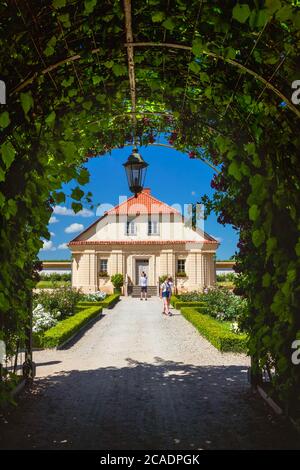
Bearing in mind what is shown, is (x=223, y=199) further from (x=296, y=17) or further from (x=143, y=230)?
(x=143, y=230)

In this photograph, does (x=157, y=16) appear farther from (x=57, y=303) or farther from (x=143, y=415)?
(x=57, y=303)

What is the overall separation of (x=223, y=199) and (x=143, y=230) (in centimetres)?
3083

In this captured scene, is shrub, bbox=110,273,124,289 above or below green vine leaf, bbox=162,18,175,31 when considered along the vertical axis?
below

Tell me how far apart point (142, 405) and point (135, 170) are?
3.76m

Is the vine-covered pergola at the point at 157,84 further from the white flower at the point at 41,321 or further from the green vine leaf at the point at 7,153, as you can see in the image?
the white flower at the point at 41,321

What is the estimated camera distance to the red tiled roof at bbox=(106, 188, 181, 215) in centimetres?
3806

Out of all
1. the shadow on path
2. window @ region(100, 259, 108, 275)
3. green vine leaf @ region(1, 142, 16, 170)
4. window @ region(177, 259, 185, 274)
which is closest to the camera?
green vine leaf @ region(1, 142, 16, 170)

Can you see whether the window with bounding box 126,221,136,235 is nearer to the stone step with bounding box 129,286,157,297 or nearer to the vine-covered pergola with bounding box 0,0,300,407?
the stone step with bounding box 129,286,157,297

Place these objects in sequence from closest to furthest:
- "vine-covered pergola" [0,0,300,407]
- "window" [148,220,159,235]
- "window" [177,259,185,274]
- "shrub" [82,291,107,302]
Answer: "vine-covered pergola" [0,0,300,407], "shrub" [82,291,107,302], "window" [177,259,185,274], "window" [148,220,159,235]

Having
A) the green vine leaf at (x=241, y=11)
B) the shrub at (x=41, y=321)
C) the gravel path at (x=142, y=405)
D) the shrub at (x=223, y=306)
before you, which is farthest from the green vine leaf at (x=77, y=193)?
the shrub at (x=223, y=306)

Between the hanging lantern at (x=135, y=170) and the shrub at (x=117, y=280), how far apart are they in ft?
91.1

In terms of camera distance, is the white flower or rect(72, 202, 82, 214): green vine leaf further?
the white flower

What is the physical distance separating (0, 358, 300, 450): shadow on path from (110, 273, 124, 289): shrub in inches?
1038

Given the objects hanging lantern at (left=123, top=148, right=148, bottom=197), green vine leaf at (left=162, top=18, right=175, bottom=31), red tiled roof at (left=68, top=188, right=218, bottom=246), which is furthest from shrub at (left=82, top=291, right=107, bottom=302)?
green vine leaf at (left=162, top=18, right=175, bottom=31)
